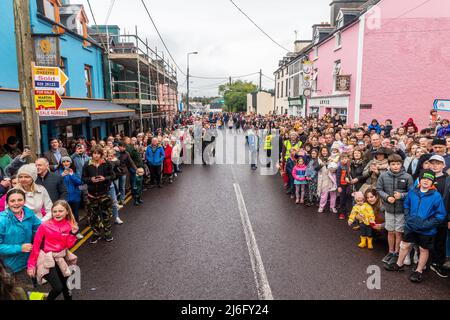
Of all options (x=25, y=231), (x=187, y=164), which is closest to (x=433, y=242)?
(x=25, y=231)

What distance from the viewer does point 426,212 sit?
4715mm

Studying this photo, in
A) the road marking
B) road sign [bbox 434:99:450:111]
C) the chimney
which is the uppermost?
the chimney

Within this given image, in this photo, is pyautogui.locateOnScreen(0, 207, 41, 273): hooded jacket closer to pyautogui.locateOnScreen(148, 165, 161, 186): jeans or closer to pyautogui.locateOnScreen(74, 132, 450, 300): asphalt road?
pyautogui.locateOnScreen(74, 132, 450, 300): asphalt road

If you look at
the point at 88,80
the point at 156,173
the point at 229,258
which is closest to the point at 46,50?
the point at 156,173

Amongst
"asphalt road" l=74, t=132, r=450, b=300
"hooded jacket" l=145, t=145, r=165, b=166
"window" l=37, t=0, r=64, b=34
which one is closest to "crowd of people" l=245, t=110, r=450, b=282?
"asphalt road" l=74, t=132, r=450, b=300

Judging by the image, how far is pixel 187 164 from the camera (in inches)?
632

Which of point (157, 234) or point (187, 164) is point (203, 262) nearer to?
point (157, 234)

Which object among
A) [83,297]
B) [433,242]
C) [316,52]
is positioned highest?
[316,52]

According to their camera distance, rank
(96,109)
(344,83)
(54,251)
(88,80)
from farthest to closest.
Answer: (344,83)
(88,80)
(96,109)
(54,251)

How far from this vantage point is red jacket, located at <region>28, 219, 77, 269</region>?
3874 mm

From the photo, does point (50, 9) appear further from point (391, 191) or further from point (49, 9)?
point (391, 191)

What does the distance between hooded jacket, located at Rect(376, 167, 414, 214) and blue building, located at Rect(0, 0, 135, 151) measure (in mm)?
8117

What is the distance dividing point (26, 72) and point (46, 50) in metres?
2.38
